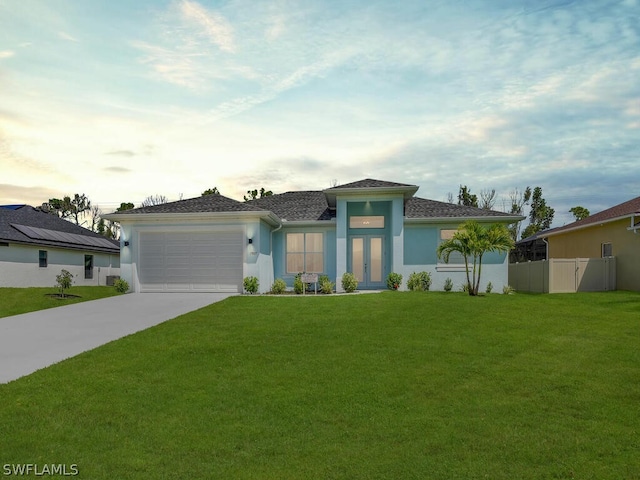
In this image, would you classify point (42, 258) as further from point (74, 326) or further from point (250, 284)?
point (74, 326)

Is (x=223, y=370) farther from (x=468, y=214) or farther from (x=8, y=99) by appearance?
(x=468, y=214)

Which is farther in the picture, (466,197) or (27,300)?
(466,197)

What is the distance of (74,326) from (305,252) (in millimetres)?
10705

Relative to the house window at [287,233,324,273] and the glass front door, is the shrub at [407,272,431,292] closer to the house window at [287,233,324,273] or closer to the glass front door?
the glass front door

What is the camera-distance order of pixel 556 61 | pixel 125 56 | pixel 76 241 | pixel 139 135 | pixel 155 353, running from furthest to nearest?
1. pixel 76 241
2. pixel 139 135
3. pixel 556 61
4. pixel 125 56
5. pixel 155 353

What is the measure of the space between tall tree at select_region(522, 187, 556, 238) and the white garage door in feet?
131

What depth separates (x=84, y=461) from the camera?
4359mm

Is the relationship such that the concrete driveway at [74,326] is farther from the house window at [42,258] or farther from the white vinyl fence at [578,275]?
the white vinyl fence at [578,275]

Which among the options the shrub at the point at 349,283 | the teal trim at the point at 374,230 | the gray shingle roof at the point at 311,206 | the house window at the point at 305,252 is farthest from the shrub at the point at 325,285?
the gray shingle roof at the point at 311,206

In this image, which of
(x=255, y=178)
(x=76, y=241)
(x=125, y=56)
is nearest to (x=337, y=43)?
(x=125, y=56)

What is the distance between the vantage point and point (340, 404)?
5.77 meters

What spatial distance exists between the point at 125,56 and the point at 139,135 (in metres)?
4.62

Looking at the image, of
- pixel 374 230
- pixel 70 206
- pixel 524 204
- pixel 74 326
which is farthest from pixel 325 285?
pixel 70 206

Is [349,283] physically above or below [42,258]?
below
